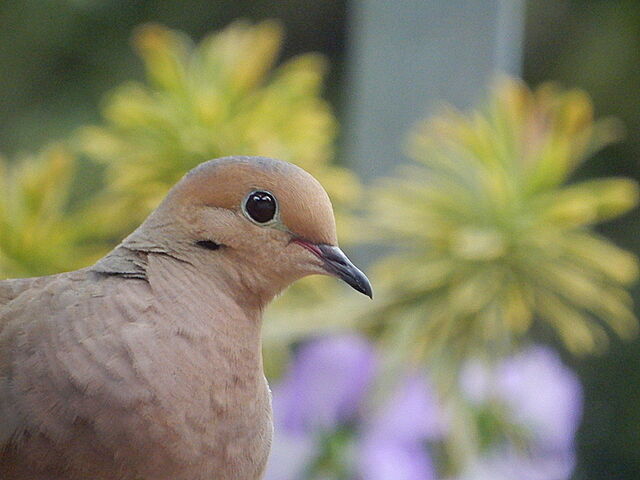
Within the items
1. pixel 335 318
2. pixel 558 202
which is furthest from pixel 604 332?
pixel 335 318

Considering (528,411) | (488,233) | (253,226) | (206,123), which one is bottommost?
(528,411)

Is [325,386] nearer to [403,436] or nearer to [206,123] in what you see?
[403,436]

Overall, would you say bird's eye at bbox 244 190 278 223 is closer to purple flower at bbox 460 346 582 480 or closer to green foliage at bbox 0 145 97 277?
green foliage at bbox 0 145 97 277

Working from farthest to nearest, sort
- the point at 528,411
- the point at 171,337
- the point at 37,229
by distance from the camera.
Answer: the point at 528,411 → the point at 37,229 → the point at 171,337

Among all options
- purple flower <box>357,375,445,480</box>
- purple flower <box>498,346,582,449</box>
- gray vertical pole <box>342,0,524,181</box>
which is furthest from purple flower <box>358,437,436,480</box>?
gray vertical pole <box>342,0,524,181</box>

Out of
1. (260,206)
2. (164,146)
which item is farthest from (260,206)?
(164,146)

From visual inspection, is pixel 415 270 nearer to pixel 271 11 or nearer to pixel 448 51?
pixel 448 51

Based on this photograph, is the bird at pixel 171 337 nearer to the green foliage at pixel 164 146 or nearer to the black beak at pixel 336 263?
the black beak at pixel 336 263

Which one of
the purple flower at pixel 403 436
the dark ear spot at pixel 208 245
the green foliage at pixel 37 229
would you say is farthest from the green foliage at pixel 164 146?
the dark ear spot at pixel 208 245
